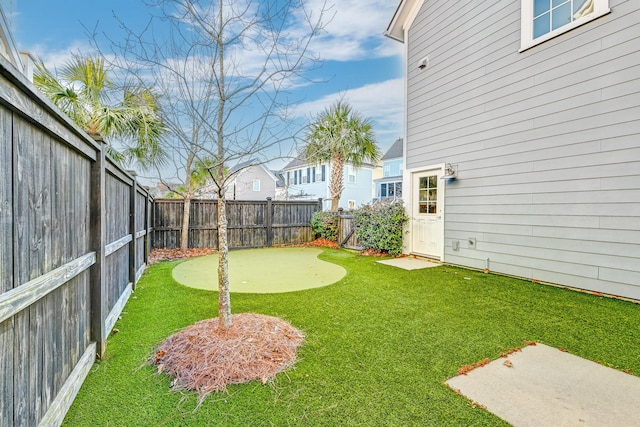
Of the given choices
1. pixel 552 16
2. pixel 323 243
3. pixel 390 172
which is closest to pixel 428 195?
pixel 552 16

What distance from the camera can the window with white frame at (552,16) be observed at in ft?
14.0

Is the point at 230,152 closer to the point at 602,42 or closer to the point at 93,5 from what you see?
the point at 93,5

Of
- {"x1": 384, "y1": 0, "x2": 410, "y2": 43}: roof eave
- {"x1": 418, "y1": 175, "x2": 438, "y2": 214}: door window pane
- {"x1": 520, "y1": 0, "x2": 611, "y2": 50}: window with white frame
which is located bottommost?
{"x1": 418, "y1": 175, "x2": 438, "y2": 214}: door window pane

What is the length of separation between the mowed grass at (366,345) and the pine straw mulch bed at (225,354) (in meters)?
0.09

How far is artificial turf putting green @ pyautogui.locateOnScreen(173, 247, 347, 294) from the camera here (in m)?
4.76

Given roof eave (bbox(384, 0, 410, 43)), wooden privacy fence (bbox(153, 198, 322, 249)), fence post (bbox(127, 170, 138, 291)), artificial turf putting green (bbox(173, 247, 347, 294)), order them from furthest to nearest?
1. wooden privacy fence (bbox(153, 198, 322, 249))
2. roof eave (bbox(384, 0, 410, 43))
3. artificial turf putting green (bbox(173, 247, 347, 294))
4. fence post (bbox(127, 170, 138, 291))

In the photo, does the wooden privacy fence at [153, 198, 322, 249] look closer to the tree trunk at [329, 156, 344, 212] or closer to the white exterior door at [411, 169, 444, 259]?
the tree trunk at [329, 156, 344, 212]

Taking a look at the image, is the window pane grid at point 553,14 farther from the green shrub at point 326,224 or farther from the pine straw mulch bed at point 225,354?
the green shrub at point 326,224

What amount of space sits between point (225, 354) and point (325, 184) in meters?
17.9

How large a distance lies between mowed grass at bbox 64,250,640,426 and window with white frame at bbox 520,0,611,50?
3921 millimetres

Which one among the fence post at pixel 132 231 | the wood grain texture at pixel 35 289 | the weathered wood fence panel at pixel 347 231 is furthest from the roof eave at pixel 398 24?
the wood grain texture at pixel 35 289

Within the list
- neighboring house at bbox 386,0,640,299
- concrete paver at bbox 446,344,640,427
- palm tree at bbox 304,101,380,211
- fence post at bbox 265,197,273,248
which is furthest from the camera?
palm tree at bbox 304,101,380,211

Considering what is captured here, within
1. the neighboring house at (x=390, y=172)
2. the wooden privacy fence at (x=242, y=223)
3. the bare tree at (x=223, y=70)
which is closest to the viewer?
the bare tree at (x=223, y=70)

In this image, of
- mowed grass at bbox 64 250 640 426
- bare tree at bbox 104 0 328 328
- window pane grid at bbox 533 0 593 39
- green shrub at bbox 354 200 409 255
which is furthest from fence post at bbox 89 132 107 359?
window pane grid at bbox 533 0 593 39
